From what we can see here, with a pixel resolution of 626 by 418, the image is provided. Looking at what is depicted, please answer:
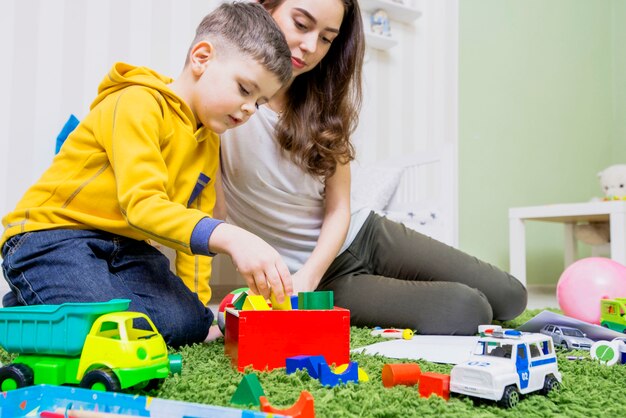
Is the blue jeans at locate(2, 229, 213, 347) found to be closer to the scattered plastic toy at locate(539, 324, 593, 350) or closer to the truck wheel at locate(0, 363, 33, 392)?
the truck wheel at locate(0, 363, 33, 392)

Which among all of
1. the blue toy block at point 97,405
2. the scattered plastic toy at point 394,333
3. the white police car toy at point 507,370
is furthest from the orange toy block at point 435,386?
the scattered plastic toy at point 394,333

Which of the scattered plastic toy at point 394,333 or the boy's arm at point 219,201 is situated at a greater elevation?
the boy's arm at point 219,201

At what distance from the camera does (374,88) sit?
2.33 metres

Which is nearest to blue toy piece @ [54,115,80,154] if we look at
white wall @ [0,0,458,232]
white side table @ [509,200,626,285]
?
white wall @ [0,0,458,232]

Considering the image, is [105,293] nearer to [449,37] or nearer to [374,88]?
[374,88]

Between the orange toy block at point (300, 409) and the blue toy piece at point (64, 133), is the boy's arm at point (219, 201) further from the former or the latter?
the orange toy block at point (300, 409)

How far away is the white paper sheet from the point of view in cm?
88

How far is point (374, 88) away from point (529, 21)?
107 cm

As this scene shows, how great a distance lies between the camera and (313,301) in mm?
807

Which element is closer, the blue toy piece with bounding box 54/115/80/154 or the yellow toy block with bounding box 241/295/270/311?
the yellow toy block with bounding box 241/295/270/311

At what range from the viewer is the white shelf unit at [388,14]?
7.41ft

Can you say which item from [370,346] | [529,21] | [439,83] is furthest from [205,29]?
[529,21]

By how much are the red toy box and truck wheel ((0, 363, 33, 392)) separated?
0.83ft

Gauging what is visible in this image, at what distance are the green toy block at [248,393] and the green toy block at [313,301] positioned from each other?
0.23 meters
